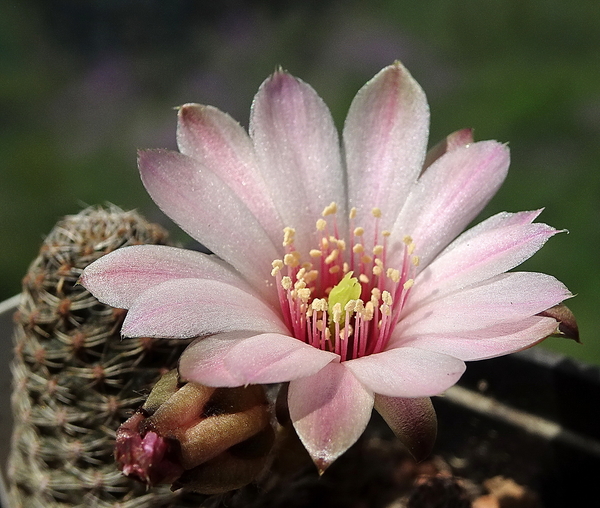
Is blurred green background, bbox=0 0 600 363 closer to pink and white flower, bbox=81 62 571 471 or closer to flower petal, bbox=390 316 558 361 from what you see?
pink and white flower, bbox=81 62 571 471

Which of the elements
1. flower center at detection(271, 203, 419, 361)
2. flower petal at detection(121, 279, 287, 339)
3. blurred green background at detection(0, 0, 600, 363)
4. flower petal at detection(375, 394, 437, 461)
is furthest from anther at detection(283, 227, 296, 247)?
blurred green background at detection(0, 0, 600, 363)

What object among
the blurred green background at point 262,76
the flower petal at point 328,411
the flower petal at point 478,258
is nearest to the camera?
the flower petal at point 328,411

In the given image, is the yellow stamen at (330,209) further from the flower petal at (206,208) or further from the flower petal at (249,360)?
the flower petal at (249,360)

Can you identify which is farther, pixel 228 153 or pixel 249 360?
pixel 228 153

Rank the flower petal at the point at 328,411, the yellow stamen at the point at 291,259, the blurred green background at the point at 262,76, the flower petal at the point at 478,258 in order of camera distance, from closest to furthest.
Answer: the flower petal at the point at 328,411
the flower petal at the point at 478,258
the yellow stamen at the point at 291,259
the blurred green background at the point at 262,76

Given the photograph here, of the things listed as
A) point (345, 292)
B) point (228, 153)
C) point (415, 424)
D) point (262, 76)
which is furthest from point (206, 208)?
A: point (262, 76)

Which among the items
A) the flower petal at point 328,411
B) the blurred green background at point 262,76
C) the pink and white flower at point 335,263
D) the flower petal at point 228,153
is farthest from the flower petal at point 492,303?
the blurred green background at point 262,76

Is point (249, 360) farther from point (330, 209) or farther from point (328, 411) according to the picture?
point (330, 209)
